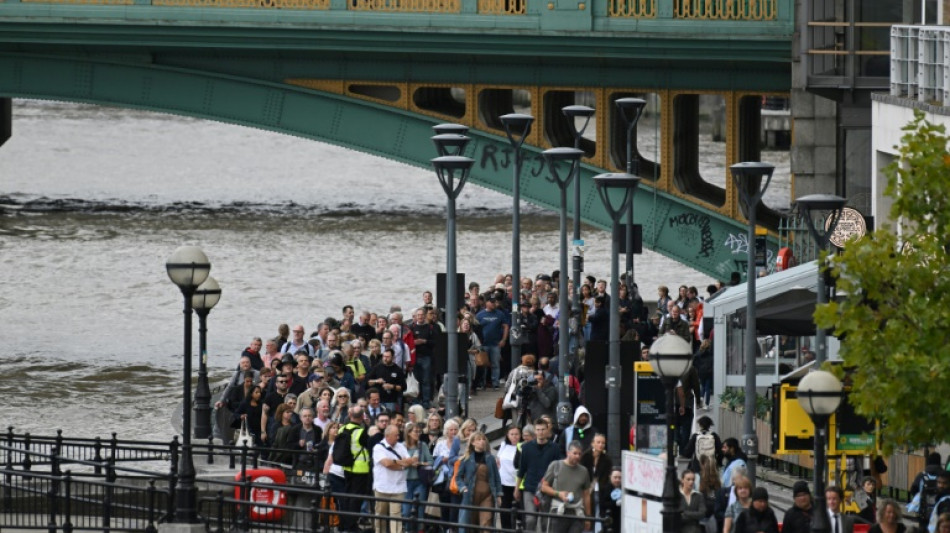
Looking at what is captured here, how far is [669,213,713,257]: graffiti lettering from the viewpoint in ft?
131

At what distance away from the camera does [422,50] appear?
39.0 m

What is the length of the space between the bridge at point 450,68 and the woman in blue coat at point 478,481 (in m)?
15.6

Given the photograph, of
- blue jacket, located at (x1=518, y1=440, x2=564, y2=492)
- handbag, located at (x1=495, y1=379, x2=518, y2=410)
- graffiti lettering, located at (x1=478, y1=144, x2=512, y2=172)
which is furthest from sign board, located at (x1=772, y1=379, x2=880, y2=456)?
graffiti lettering, located at (x1=478, y1=144, x2=512, y2=172)

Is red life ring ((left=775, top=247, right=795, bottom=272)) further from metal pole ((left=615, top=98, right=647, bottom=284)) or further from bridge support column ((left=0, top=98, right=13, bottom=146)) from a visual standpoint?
bridge support column ((left=0, top=98, right=13, bottom=146))

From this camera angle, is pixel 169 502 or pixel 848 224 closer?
pixel 169 502

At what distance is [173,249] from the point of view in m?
63.2

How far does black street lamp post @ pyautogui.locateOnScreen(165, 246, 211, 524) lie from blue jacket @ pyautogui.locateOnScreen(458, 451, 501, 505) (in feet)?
8.42

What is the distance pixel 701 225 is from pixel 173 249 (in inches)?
1017

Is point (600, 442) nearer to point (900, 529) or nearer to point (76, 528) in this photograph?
point (900, 529)

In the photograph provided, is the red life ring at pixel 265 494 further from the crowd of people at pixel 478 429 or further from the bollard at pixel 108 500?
the bollard at pixel 108 500

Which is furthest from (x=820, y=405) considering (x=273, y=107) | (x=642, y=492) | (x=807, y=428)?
(x=273, y=107)

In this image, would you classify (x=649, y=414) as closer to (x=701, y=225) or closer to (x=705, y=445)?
(x=705, y=445)

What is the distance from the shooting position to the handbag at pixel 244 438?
28.5 metres

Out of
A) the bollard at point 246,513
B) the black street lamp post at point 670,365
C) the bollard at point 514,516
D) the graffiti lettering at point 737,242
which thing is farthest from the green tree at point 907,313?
the graffiti lettering at point 737,242
